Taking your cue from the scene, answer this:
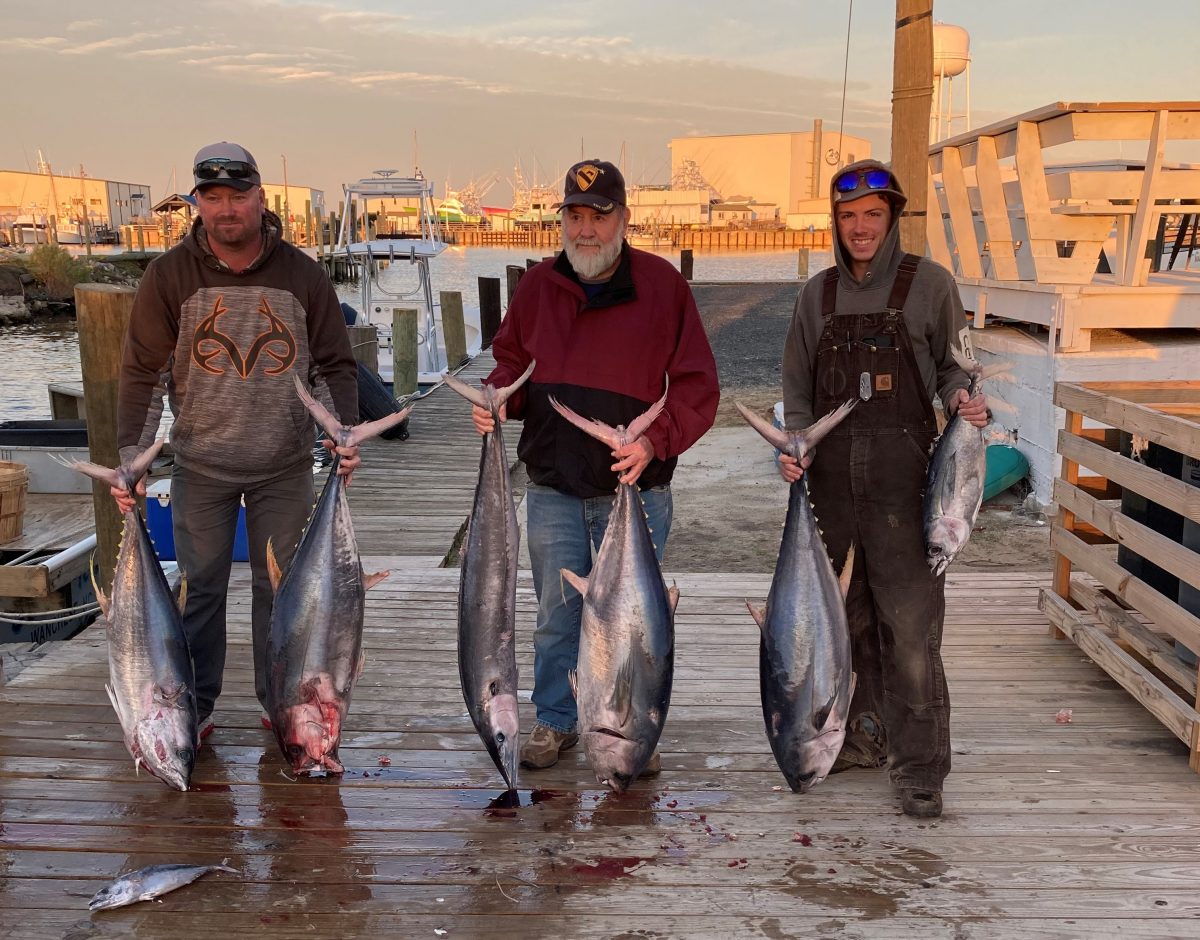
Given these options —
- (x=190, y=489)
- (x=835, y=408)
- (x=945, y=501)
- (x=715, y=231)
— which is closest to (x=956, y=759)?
(x=945, y=501)

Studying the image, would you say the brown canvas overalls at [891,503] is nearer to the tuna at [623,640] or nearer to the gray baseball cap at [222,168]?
the tuna at [623,640]

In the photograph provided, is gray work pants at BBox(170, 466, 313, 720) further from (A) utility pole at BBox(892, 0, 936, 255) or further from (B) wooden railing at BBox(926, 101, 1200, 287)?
(B) wooden railing at BBox(926, 101, 1200, 287)

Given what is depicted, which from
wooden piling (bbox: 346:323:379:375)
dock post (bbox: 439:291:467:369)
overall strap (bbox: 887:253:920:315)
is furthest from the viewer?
dock post (bbox: 439:291:467:369)

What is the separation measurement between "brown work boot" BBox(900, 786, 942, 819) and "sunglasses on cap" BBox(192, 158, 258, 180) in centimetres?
281

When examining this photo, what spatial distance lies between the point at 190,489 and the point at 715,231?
8708cm

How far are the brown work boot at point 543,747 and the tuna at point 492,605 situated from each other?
40 cm

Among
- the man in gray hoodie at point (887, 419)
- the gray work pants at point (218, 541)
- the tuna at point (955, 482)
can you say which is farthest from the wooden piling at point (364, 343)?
the tuna at point (955, 482)

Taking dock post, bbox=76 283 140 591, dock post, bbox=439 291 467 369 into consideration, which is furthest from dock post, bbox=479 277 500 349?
dock post, bbox=76 283 140 591

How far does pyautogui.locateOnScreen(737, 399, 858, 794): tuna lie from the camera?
2797 millimetres

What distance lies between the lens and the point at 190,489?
331 centimetres

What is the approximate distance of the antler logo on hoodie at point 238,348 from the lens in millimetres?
3176

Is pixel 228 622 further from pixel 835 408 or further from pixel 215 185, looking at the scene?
pixel 835 408

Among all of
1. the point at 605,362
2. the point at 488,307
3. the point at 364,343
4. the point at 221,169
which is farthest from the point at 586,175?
the point at 488,307

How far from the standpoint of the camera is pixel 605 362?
10.0 feet
